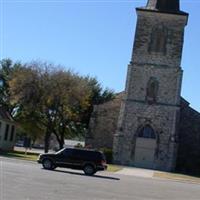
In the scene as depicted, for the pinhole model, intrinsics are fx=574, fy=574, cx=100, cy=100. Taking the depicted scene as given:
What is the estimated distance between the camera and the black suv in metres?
35.7

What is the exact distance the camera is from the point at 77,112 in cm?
6844

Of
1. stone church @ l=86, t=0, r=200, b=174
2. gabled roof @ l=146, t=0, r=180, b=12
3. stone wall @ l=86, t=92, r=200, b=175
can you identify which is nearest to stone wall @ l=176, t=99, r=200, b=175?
stone wall @ l=86, t=92, r=200, b=175

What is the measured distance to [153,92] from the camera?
59.4m

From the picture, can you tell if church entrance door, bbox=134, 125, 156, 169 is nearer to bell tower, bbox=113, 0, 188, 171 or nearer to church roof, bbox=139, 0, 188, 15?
bell tower, bbox=113, 0, 188, 171

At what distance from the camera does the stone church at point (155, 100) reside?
58469 millimetres

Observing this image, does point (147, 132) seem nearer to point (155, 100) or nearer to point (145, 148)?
point (145, 148)

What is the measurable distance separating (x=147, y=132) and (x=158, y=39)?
9877 millimetres

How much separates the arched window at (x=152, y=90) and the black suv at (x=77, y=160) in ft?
78.5

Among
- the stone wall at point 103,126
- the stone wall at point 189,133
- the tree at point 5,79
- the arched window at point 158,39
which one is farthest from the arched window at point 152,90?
the tree at point 5,79

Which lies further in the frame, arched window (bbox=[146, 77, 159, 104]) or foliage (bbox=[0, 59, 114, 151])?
foliage (bbox=[0, 59, 114, 151])

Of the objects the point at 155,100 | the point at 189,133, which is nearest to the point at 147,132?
the point at 155,100

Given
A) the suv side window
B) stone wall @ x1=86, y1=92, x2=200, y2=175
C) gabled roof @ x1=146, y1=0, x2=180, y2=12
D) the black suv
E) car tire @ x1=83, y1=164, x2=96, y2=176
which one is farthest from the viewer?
stone wall @ x1=86, y1=92, x2=200, y2=175

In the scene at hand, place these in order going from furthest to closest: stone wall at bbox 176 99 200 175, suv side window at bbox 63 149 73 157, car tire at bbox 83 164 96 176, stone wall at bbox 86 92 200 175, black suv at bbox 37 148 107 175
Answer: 1. stone wall at bbox 86 92 200 175
2. stone wall at bbox 176 99 200 175
3. suv side window at bbox 63 149 73 157
4. black suv at bbox 37 148 107 175
5. car tire at bbox 83 164 96 176

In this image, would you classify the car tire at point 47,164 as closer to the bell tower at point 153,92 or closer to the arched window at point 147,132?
the bell tower at point 153,92
